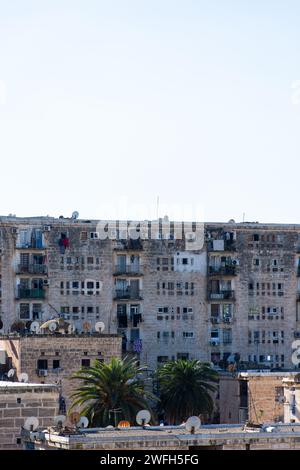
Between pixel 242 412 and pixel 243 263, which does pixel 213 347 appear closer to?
pixel 243 263

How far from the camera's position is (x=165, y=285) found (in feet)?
487

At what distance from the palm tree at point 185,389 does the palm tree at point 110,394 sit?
35.5 ft

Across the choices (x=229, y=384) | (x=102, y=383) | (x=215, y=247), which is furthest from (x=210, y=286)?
(x=102, y=383)

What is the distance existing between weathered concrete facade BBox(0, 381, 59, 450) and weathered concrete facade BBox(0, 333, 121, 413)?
25.9 metres

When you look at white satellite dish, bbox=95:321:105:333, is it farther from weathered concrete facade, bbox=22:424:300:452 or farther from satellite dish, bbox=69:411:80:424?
weathered concrete facade, bbox=22:424:300:452

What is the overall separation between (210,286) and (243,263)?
3.29 m

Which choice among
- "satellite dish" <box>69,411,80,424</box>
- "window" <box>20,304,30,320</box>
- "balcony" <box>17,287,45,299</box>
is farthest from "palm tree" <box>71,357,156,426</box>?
"balcony" <box>17,287,45,299</box>

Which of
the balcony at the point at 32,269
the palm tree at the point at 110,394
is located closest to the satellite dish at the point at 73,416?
the palm tree at the point at 110,394

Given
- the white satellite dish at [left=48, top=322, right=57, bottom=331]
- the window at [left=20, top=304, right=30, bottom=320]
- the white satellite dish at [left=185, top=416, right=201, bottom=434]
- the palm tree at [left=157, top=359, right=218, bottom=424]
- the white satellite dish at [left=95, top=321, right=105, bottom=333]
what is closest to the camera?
the white satellite dish at [left=185, top=416, right=201, bottom=434]

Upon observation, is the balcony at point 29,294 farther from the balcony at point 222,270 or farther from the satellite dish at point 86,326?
the balcony at point 222,270

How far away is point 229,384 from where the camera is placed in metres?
129

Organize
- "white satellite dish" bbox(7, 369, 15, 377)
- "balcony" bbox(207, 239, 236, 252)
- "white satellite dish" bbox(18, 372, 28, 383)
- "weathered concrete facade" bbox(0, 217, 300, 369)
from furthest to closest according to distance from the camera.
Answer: "balcony" bbox(207, 239, 236, 252) → "weathered concrete facade" bbox(0, 217, 300, 369) → "white satellite dish" bbox(7, 369, 15, 377) → "white satellite dish" bbox(18, 372, 28, 383)

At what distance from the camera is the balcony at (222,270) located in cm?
14950

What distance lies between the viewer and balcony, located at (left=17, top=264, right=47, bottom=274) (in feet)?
473
